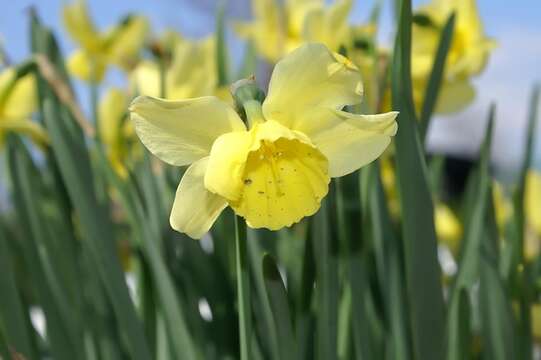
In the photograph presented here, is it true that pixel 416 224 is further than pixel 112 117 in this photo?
No

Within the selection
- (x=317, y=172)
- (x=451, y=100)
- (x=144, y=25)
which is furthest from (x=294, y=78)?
(x=144, y=25)

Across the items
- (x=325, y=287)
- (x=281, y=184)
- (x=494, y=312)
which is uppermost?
(x=281, y=184)

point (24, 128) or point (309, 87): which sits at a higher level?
point (309, 87)

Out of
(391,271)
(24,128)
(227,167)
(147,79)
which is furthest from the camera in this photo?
(147,79)

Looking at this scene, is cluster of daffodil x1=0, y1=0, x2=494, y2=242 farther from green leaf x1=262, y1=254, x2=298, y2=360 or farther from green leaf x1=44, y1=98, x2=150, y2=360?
green leaf x1=44, y1=98, x2=150, y2=360

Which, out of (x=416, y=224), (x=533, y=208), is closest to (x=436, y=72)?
(x=416, y=224)

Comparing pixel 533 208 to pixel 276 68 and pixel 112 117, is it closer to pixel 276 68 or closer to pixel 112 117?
pixel 112 117

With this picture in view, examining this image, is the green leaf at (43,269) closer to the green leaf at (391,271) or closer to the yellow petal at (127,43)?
the green leaf at (391,271)

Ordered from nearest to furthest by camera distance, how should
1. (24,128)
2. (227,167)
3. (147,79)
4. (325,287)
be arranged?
1. (227,167)
2. (325,287)
3. (24,128)
4. (147,79)
